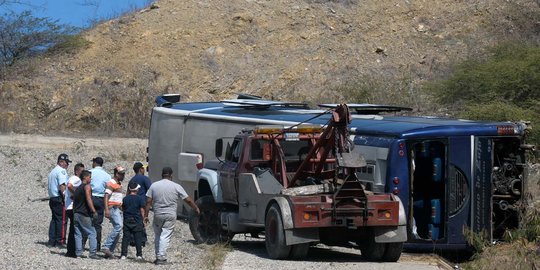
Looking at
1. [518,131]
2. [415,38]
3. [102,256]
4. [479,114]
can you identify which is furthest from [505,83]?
[102,256]

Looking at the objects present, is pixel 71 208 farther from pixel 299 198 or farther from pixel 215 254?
pixel 299 198

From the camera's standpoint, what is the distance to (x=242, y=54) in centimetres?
5131

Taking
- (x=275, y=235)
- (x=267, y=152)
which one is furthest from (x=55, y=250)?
(x=267, y=152)

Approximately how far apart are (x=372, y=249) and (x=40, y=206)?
41.7 ft

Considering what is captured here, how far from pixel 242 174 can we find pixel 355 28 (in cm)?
3422

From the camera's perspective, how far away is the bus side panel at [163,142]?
26.1 metres

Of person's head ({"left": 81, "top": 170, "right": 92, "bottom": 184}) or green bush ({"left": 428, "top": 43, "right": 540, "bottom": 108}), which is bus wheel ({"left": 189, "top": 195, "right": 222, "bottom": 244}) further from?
green bush ({"left": 428, "top": 43, "right": 540, "bottom": 108})

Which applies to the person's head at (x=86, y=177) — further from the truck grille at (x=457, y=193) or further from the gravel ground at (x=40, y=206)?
the truck grille at (x=457, y=193)

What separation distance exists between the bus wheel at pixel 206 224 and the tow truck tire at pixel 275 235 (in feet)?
7.84

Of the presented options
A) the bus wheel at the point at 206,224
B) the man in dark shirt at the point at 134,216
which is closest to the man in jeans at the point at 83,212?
the man in dark shirt at the point at 134,216

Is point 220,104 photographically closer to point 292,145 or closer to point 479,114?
point 292,145

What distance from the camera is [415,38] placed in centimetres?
5184

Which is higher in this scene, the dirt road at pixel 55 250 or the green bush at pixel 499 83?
the green bush at pixel 499 83

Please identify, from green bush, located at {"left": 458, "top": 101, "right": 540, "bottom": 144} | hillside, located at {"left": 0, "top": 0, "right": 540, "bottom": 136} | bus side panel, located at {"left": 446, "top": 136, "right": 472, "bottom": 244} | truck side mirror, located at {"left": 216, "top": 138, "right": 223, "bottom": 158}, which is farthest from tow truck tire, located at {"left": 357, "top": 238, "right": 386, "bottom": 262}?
hillside, located at {"left": 0, "top": 0, "right": 540, "bottom": 136}
